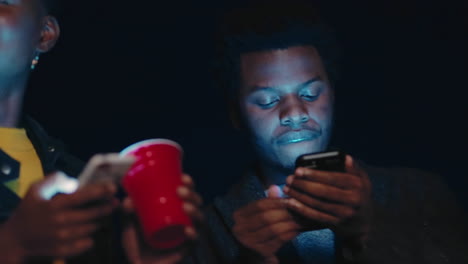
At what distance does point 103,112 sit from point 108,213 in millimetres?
1015

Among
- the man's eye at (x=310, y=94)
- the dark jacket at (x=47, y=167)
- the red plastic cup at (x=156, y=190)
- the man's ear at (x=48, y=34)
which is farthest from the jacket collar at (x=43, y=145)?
the man's eye at (x=310, y=94)

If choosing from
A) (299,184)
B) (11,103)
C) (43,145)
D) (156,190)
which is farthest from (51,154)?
(299,184)

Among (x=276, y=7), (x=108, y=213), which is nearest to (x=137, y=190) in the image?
(x=108, y=213)

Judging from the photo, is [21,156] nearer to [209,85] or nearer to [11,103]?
[11,103]

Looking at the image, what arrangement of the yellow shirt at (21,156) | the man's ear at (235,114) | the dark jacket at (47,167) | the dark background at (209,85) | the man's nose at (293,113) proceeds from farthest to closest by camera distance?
the dark background at (209,85) < the man's ear at (235,114) < the man's nose at (293,113) < the yellow shirt at (21,156) < the dark jacket at (47,167)

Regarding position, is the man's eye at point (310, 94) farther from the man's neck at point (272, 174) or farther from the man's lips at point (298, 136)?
the man's neck at point (272, 174)

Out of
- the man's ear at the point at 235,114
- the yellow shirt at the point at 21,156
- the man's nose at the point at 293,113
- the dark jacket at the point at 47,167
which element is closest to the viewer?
the dark jacket at the point at 47,167

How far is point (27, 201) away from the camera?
0.85 meters

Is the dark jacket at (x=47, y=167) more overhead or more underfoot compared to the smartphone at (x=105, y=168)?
more underfoot

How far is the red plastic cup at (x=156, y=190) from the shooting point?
0.89 meters

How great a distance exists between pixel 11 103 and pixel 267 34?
667mm

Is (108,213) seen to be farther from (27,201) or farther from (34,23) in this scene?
(34,23)

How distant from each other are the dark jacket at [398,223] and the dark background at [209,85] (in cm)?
44

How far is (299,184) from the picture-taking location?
3.74ft
